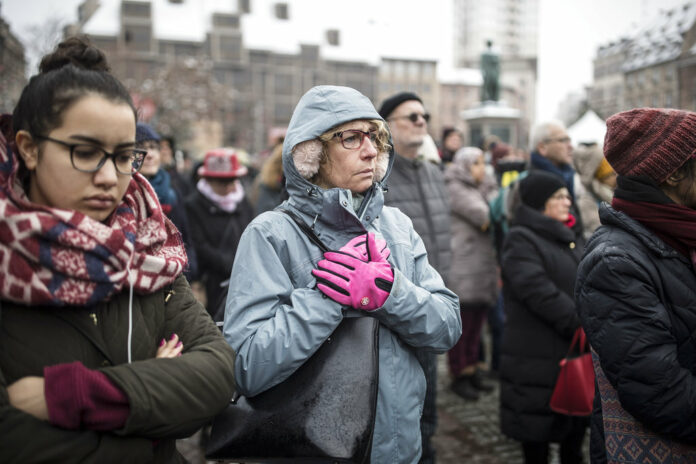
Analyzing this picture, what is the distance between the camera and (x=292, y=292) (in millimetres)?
2068

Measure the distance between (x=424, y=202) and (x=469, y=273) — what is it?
6.42 feet

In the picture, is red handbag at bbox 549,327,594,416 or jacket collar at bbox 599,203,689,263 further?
red handbag at bbox 549,327,594,416

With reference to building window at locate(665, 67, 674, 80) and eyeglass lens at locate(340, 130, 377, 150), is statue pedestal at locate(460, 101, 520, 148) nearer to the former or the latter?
eyeglass lens at locate(340, 130, 377, 150)

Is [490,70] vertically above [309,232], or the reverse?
[490,70]

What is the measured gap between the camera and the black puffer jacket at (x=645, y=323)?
2066mm

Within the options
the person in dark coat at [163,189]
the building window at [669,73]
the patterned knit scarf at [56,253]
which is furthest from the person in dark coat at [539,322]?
the building window at [669,73]

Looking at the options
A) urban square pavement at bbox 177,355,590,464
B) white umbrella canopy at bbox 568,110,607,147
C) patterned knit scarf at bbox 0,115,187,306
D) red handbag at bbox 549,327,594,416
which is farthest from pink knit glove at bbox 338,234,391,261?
white umbrella canopy at bbox 568,110,607,147

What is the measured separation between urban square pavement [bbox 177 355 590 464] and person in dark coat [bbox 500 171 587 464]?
2.14ft

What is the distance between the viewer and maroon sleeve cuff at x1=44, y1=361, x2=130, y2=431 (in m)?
1.36

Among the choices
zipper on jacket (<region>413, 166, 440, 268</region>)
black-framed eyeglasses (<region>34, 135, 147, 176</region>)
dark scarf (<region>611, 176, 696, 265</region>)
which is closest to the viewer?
black-framed eyeglasses (<region>34, 135, 147, 176</region>)

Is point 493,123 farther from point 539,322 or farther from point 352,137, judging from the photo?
point 352,137

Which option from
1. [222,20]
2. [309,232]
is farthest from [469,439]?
[222,20]

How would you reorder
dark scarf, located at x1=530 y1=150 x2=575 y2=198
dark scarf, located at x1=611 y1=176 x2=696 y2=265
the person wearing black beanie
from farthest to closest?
dark scarf, located at x1=530 y1=150 x2=575 y2=198 < the person wearing black beanie < dark scarf, located at x1=611 y1=176 x2=696 y2=265

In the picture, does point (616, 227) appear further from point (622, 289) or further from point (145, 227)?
point (145, 227)
